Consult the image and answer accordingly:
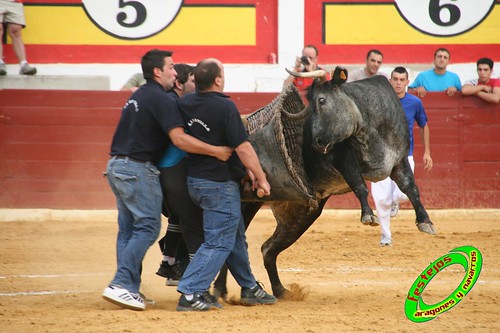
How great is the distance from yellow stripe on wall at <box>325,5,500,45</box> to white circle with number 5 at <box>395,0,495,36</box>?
96mm

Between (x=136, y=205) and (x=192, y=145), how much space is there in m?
0.61

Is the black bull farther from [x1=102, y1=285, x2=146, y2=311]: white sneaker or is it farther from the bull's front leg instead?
[x1=102, y1=285, x2=146, y2=311]: white sneaker

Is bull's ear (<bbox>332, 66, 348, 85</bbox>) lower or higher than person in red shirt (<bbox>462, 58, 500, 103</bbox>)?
higher

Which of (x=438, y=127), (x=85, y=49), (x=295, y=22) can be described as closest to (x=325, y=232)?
(x=438, y=127)

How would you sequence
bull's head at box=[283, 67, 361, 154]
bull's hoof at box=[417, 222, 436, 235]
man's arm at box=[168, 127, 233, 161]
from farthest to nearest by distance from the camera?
bull's hoof at box=[417, 222, 436, 235]
bull's head at box=[283, 67, 361, 154]
man's arm at box=[168, 127, 233, 161]

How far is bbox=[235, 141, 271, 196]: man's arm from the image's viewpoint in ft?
20.5

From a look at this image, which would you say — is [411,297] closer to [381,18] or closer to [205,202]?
[205,202]

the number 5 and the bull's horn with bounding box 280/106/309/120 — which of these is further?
the number 5

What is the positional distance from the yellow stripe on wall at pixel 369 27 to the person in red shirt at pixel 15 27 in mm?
4442

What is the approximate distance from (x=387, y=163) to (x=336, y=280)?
181 centimetres

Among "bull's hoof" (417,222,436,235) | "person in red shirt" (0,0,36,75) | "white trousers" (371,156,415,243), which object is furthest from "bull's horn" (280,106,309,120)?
"person in red shirt" (0,0,36,75)

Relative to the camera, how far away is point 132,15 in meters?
13.8

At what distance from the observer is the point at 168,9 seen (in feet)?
45.3

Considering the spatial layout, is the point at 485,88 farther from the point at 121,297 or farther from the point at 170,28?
the point at 121,297
